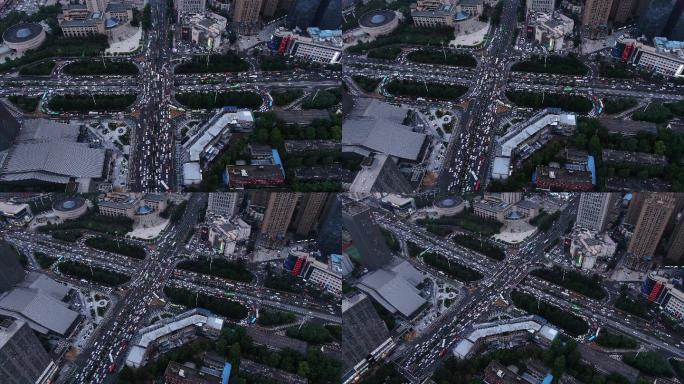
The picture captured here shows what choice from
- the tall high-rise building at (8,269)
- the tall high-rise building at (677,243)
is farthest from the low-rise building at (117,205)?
the tall high-rise building at (677,243)

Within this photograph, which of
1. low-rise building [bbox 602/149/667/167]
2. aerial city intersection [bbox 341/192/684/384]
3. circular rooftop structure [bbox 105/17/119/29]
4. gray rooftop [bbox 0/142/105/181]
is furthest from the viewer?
circular rooftop structure [bbox 105/17/119/29]

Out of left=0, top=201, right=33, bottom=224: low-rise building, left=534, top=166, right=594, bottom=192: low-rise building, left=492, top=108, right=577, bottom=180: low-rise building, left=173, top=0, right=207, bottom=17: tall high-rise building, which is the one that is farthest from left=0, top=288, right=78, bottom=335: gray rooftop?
left=534, top=166, right=594, bottom=192: low-rise building

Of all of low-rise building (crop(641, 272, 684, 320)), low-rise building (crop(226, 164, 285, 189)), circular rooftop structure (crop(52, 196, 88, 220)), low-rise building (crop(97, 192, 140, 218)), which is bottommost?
circular rooftop structure (crop(52, 196, 88, 220))

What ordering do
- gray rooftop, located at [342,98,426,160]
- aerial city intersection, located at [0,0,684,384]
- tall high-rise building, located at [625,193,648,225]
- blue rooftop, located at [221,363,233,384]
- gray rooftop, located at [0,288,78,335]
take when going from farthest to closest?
gray rooftop, located at [342,98,426,160] → tall high-rise building, located at [625,193,648,225] → aerial city intersection, located at [0,0,684,384] → blue rooftop, located at [221,363,233,384] → gray rooftop, located at [0,288,78,335]

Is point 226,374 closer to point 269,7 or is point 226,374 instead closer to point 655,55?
point 269,7

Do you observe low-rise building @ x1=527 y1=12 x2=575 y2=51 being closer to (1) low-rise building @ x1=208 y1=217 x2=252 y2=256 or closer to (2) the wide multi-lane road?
(1) low-rise building @ x1=208 y1=217 x2=252 y2=256

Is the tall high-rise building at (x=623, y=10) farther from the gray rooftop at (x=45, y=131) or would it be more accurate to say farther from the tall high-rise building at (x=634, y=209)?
the gray rooftop at (x=45, y=131)
